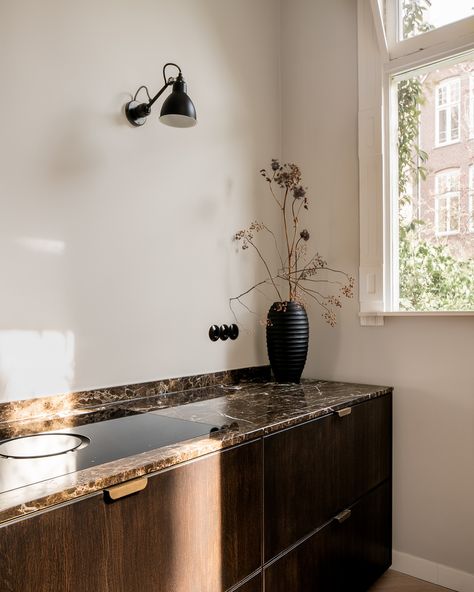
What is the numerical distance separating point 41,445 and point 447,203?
184cm

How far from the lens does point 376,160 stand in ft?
7.45

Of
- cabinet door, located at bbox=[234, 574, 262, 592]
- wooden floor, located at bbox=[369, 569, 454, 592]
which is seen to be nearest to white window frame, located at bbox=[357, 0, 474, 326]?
wooden floor, located at bbox=[369, 569, 454, 592]

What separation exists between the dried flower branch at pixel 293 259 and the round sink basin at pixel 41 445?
1141 millimetres

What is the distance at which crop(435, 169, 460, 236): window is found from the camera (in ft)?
7.05

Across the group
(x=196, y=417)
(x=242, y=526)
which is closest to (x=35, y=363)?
(x=196, y=417)

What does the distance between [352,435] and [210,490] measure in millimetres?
802

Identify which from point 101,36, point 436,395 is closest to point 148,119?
point 101,36

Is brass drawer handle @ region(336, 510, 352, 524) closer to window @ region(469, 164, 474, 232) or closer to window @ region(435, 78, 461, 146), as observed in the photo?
window @ region(469, 164, 474, 232)

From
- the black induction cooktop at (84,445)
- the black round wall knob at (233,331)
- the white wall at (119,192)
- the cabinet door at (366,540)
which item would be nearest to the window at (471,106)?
the white wall at (119,192)

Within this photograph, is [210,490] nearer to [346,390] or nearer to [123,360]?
[123,360]

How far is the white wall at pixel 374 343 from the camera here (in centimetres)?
206

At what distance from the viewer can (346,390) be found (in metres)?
2.08

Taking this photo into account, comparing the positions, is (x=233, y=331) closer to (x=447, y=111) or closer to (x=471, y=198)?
(x=471, y=198)

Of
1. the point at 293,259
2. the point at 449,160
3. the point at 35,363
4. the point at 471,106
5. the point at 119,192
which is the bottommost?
the point at 35,363
